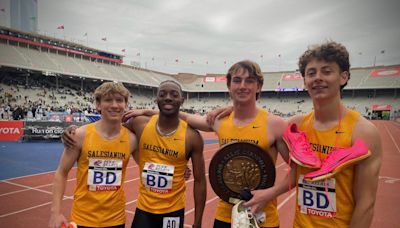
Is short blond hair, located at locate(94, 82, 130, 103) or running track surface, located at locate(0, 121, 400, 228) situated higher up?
short blond hair, located at locate(94, 82, 130, 103)

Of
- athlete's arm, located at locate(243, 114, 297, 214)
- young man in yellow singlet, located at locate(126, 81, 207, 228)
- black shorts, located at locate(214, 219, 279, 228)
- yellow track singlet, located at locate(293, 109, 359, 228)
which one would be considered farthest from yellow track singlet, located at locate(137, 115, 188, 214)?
yellow track singlet, located at locate(293, 109, 359, 228)

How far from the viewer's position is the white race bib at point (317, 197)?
6.61 feet

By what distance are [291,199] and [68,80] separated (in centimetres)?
4553

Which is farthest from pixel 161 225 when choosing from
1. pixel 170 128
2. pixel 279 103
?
pixel 279 103

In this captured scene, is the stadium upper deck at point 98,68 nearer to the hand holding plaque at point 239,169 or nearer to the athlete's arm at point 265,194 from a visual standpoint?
the hand holding plaque at point 239,169

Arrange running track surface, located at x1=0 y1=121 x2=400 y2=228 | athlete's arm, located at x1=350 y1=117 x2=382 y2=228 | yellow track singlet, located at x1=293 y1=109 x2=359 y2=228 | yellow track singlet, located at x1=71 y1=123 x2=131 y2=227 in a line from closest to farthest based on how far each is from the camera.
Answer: athlete's arm, located at x1=350 y1=117 x2=382 y2=228 → yellow track singlet, located at x1=293 y1=109 x2=359 y2=228 → yellow track singlet, located at x1=71 y1=123 x2=131 y2=227 → running track surface, located at x1=0 y1=121 x2=400 y2=228

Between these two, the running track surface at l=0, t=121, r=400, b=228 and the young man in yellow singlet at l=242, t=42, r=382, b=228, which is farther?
the running track surface at l=0, t=121, r=400, b=228

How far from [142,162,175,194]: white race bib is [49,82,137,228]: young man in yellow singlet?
28cm

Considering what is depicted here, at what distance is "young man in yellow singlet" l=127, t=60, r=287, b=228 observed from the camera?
2523 millimetres

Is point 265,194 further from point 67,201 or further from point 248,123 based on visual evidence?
point 67,201

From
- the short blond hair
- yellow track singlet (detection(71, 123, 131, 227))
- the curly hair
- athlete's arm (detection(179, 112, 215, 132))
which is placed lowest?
yellow track singlet (detection(71, 123, 131, 227))

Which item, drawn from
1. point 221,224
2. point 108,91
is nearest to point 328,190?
point 221,224

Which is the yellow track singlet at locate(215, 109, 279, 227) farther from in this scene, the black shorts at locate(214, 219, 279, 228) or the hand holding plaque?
the hand holding plaque

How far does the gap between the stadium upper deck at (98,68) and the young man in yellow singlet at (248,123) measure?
3713cm
